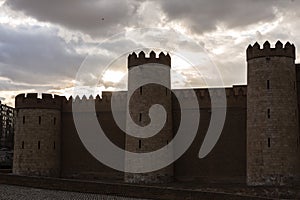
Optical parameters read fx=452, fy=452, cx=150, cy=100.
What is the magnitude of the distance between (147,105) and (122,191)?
5998mm

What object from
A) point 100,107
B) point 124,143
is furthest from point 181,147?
point 100,107

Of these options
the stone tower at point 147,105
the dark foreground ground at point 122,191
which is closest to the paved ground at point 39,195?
the dark foreground ground at point 122,191

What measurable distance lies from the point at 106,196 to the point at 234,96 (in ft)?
31.0

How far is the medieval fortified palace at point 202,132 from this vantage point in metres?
21.6

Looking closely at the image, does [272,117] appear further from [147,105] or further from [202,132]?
[147,105]

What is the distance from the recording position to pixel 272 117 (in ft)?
70.9

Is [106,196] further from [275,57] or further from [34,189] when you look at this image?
[275,57]

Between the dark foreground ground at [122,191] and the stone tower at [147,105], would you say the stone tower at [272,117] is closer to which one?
the dark foreground ground at [122,191]

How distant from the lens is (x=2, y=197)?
20.1 meters

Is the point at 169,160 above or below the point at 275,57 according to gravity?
below

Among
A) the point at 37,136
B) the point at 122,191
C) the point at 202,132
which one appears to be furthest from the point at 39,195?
the point at 202,132

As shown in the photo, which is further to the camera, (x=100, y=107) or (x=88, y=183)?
(x=100, y=107)

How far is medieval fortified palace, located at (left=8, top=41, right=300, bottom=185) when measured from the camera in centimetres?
2159

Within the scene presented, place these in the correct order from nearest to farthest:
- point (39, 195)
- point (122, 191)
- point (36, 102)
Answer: point (122, 191) < point (39, 195) < point (36, 102)
